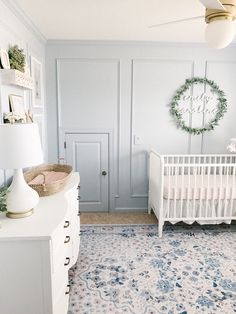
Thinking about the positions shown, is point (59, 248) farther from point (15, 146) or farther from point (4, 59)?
point (4, 59)

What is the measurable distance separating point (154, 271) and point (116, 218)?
1.26 m

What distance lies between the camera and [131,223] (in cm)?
343

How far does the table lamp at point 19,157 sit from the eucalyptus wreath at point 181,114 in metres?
2.46

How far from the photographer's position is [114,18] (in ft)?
8.50

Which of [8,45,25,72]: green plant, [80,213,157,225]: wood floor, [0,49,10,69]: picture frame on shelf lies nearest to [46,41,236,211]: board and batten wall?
[80,213,157,225]: wood floor

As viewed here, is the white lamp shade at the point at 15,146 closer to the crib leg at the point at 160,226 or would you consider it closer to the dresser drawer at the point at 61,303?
the dresser drawer at the point at 61,303

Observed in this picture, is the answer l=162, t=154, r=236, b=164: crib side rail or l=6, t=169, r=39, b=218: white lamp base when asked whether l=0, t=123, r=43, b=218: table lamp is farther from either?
l=162, t=154, r=236, b=164: crib side rail

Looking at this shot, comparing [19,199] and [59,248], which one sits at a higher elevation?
[19,199]

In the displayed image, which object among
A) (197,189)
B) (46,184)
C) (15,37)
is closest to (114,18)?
(15,37)

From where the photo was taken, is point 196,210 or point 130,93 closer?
point 196,210

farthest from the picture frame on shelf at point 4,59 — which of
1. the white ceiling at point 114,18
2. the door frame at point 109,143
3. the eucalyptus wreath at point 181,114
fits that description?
the eucalyptus wreath at point 181,114

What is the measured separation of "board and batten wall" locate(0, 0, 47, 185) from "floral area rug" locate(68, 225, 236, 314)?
1.14 m

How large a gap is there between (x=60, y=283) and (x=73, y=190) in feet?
2.61

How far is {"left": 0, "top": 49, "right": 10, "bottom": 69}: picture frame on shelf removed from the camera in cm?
197
